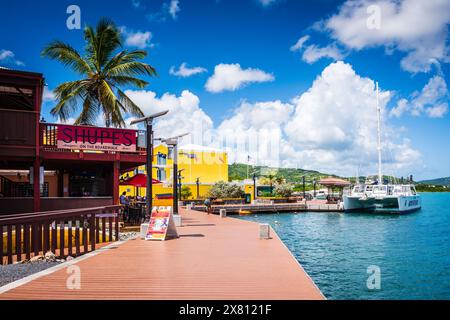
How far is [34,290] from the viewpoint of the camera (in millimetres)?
6980

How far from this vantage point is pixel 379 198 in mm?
54031

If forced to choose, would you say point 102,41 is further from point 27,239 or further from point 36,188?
point 27,239

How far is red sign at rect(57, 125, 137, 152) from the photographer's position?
748 inches

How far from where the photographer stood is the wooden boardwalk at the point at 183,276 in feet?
22.3

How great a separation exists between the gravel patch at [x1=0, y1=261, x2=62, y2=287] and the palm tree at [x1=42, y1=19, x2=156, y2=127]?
1576 centimetres

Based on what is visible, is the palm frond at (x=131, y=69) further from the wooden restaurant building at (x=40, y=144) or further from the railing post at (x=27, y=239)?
the railing post at (x=27, y=239)

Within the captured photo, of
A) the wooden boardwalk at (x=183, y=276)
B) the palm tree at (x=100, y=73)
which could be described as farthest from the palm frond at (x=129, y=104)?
the wooden boardwalk at (x=183, y=276)

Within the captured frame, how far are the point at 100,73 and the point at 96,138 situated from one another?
7.80 metres

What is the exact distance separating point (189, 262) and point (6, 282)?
3915 millimetres

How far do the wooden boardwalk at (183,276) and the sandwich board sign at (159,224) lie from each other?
55.3 inches

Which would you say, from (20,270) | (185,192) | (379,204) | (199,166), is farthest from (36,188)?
(379,204)

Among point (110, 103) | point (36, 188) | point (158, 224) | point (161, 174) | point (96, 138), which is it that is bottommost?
point (158, 224)
